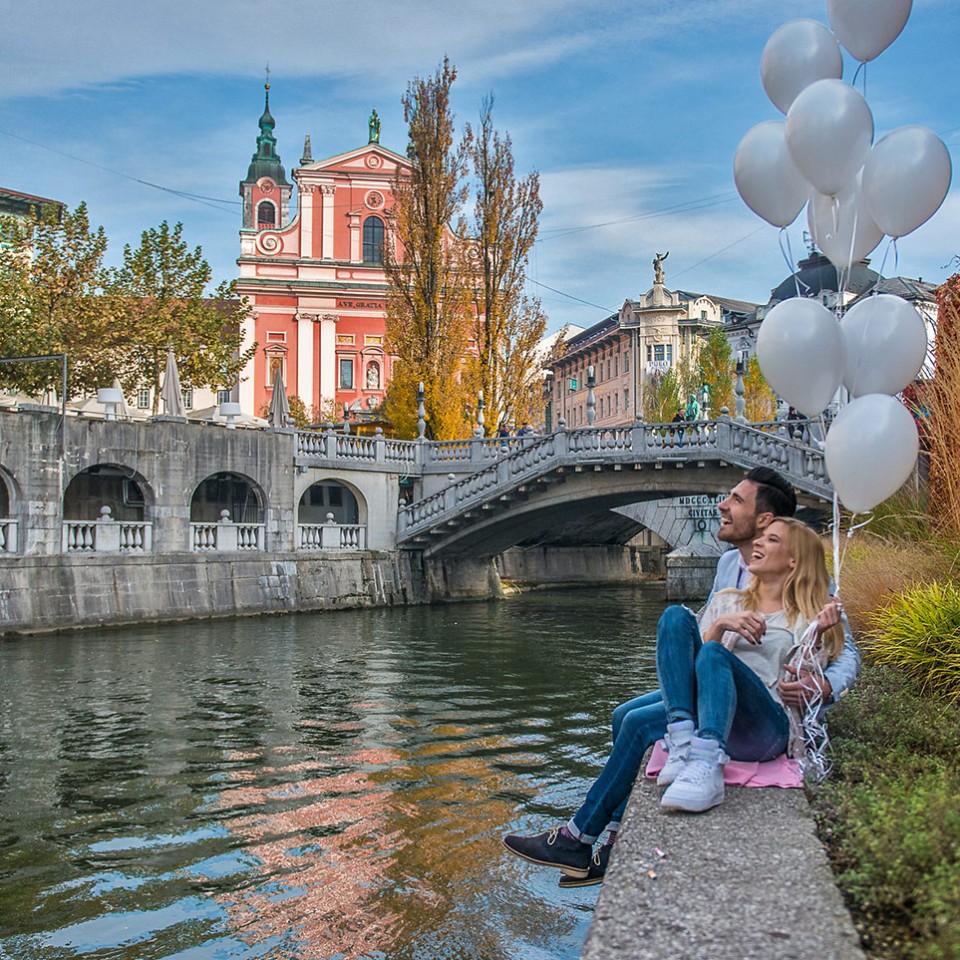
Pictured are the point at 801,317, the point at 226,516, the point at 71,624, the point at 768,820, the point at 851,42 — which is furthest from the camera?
the point at 226,516

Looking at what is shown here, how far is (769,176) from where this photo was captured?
295 inches

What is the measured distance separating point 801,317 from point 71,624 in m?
17.2

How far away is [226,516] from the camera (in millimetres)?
24969

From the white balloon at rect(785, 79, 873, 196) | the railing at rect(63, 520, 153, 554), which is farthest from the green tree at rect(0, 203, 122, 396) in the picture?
the white balloon at rect(785, 79, 873, 196)

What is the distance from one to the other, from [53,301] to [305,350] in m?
24.1

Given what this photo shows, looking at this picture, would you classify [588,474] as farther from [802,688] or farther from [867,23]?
[802,688]

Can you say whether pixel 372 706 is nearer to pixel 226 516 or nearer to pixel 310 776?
pixel 310 776

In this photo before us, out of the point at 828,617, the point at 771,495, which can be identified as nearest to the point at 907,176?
the point at 771,495

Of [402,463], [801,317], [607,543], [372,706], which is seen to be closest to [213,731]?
[372,706]

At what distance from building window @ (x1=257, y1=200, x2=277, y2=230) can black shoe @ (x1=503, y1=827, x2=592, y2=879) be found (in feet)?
192

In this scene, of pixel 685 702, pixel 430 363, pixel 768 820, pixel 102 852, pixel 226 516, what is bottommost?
pixel 102 852

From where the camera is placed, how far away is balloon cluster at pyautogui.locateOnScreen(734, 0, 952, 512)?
254 inches

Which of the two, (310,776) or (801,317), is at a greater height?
(801,317)

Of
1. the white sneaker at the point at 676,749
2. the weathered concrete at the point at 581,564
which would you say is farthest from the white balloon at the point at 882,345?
the weathered concrete at the point at 581,564
